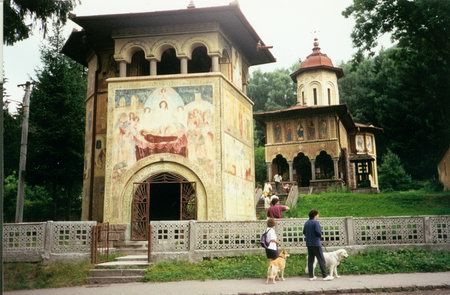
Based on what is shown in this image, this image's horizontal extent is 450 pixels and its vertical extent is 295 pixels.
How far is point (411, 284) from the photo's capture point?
30.6ft

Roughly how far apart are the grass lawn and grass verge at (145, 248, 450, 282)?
35.3 ft

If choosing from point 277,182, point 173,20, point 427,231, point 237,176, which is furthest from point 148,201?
point 277,182

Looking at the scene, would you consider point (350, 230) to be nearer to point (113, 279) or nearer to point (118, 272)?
point (118, 272)

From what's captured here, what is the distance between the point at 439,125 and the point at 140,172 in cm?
2893

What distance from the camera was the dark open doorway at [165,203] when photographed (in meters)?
19.8

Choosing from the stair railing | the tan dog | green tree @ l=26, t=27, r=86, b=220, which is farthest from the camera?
green tree @ l=26, t=27, r=86, b=220

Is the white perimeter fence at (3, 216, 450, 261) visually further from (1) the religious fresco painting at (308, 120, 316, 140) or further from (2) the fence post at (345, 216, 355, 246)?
(1) the religious fresco painting at (308, 120, 316, 140)

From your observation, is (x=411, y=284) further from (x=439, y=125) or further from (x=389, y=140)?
(x=389, y=140)

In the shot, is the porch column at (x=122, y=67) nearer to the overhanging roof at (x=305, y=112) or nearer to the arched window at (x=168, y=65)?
the arched window at (x=168, y=65)

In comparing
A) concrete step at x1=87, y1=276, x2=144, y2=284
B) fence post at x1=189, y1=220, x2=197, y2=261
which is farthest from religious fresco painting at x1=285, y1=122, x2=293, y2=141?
concrete step at x1=87, y1=276, x2=144, y2=284

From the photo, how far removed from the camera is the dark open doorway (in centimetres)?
1983

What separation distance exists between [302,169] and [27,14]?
96.4 feet

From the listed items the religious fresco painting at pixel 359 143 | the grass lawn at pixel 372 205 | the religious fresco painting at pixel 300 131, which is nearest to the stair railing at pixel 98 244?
the grass lawn at pixel 372 205

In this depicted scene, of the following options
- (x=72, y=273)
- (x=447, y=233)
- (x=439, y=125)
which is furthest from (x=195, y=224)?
(x=439, y=125)
